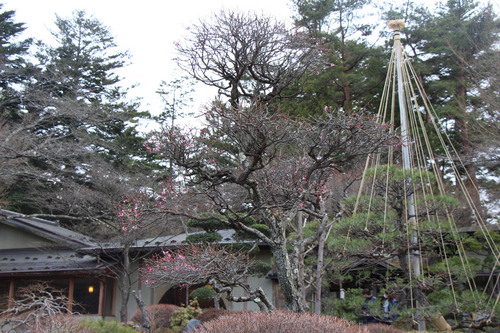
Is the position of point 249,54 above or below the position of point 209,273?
above

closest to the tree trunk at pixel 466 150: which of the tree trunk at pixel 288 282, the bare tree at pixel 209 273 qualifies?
the tree trunk at pixel 288 282

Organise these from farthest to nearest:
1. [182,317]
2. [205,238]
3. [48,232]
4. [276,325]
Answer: [48,232], [205,238], [182,317], [276,325]

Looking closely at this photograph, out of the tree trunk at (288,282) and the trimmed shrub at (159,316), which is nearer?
the tree trunk at (288,282)

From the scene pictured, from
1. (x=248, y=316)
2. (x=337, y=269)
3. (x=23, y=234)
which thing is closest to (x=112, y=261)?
(x=23, y=234)

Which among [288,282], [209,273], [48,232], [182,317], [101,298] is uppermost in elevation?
[48,232]

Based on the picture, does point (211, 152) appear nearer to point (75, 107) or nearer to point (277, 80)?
point (277, 80)

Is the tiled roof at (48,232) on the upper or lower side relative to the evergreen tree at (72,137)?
lower

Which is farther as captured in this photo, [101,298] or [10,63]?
[10,63]

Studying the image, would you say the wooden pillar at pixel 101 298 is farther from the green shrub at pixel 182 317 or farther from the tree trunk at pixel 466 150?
the tree trunk at pixel 466 150

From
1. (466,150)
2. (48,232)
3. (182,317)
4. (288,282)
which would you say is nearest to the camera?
(288,282)

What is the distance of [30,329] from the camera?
5.62m

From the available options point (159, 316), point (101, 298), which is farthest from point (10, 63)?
point (159, 316)

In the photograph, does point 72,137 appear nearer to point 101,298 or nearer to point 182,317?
point 101,298

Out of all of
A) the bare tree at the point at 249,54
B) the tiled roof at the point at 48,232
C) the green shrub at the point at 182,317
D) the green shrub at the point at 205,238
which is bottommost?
the green shrub at the point at 182,317
